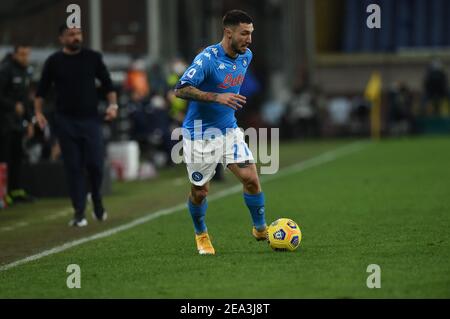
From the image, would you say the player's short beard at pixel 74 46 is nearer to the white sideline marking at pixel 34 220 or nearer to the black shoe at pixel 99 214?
the black shoe at pixel 99 214

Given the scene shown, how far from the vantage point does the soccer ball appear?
11.3m

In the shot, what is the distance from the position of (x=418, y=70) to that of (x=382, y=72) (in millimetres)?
1244

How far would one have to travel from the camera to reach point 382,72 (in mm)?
44094

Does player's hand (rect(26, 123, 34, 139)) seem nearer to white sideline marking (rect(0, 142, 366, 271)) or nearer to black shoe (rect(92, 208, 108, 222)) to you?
white sideline marking (rect(0, 142, 366, 271))

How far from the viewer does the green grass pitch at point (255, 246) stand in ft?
30.4

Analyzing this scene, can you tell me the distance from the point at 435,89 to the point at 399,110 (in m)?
2.26

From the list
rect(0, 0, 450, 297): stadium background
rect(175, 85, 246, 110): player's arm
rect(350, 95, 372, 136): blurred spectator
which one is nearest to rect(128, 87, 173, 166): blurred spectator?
rect(0, 0, 450, 297): stadium background

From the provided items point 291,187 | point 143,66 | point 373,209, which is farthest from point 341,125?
point 373,209

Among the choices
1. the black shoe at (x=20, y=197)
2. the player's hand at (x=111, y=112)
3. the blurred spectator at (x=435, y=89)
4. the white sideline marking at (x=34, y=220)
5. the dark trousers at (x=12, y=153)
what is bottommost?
the blurred spectator at (x=435, y=89)

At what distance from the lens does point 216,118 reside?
11398 mm

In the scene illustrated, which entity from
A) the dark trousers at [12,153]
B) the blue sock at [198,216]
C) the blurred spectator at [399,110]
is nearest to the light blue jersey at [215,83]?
the blue sock at [198,216]

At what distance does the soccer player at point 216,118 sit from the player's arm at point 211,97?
0.01m

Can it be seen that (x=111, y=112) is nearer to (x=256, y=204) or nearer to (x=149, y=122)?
(x=256, y=204)
